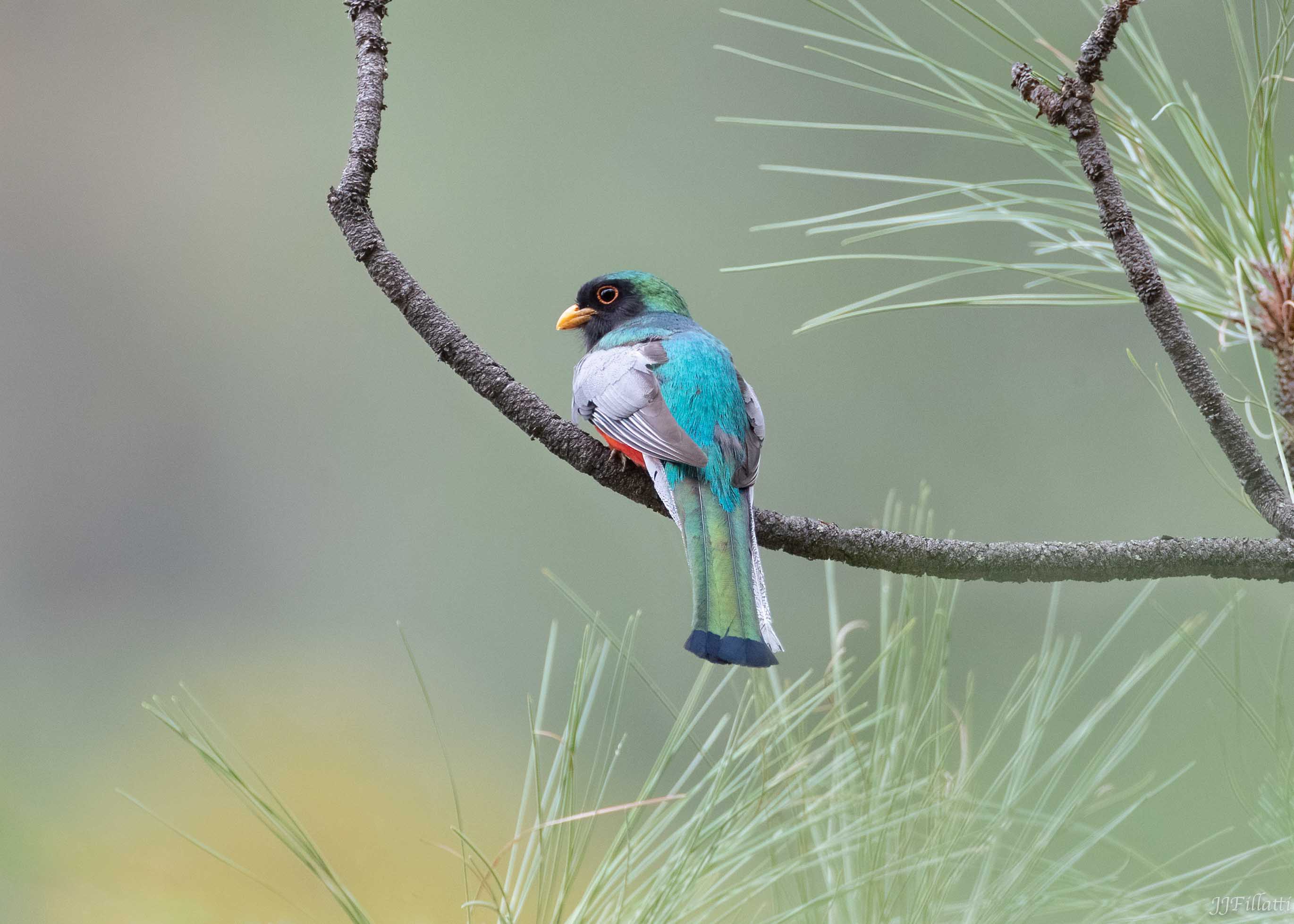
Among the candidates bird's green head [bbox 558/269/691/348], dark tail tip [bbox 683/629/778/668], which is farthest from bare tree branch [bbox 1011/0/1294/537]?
bird's green head [bbox 558/269/691/348]

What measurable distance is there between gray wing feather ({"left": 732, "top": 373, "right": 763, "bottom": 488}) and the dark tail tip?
30cm

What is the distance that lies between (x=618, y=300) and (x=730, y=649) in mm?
1290

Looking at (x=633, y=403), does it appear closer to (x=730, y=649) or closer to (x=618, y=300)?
(x=730, y=649)

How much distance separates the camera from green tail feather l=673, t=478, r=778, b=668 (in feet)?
4.09

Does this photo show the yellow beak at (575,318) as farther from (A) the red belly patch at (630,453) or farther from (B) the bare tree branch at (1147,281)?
(B) the bare tree branch at (1147,281)

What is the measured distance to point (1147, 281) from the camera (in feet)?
3.56

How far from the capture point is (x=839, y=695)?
1174 mm

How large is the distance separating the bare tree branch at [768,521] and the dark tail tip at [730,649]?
0.40ft

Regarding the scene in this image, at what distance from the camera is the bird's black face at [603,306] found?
2379 mm

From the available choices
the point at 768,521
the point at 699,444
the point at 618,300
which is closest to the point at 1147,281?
the point at 768,521

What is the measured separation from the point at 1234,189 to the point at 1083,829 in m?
0.72

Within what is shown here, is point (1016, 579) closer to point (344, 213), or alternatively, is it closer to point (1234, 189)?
point (1234, 189)

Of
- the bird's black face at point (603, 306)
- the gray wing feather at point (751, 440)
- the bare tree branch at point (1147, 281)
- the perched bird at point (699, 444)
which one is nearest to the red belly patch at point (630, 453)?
the perched bird at point (699, 444)

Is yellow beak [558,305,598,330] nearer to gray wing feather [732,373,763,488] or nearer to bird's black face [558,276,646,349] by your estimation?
bird's black face [558,276,646,349]
